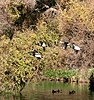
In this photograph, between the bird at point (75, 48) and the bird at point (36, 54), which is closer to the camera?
the bird at point (36, 54)

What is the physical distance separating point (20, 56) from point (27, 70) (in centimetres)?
82

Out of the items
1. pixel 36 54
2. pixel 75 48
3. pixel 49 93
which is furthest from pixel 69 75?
pixel 36 54

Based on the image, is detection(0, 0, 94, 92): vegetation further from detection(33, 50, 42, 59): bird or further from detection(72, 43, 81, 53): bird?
detection(72, 43, 81, 53): bird

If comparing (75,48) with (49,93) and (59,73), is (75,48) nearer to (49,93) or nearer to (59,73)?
(59,73)


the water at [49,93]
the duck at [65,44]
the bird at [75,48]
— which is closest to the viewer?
the water at [49,93]

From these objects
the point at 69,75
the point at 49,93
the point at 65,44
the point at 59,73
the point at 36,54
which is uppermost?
the point at 65,44

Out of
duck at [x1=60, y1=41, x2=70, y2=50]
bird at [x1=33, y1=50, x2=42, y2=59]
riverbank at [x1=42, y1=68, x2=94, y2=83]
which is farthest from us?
duck at [x1=60, y1=41, x2=70, y2=50]

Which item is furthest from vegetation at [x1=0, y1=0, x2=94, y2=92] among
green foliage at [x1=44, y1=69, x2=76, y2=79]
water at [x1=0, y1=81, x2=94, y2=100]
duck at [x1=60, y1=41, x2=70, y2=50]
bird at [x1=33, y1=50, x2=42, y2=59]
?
water at [x1=0, y1=81, x2=94, y2=100]

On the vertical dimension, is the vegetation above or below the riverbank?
above

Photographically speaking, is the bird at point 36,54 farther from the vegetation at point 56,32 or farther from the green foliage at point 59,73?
the green foliage at point 59,73

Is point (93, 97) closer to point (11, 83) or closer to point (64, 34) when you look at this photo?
point (11, 83)

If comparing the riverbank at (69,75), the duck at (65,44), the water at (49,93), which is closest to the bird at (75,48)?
the duck at (65,44)

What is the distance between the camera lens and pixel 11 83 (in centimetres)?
2130

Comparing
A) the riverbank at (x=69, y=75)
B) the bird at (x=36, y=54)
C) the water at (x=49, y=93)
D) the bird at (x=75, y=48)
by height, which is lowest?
the water at (x=49, y=93)
